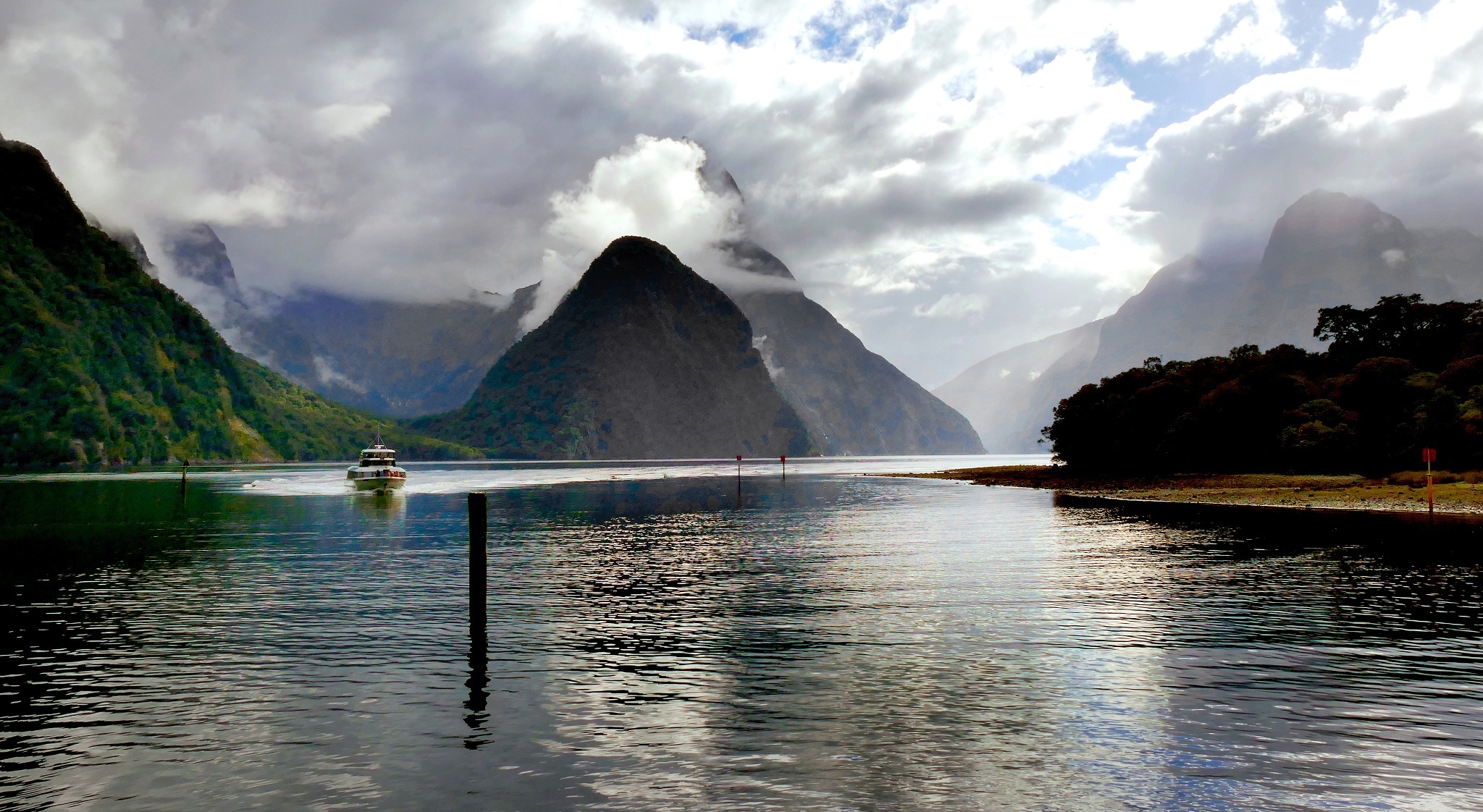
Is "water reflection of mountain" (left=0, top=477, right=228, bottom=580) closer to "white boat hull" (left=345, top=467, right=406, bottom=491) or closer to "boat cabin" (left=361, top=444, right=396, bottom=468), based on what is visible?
"white boat hull" (left=345, top=467, right=406, bottom=491)

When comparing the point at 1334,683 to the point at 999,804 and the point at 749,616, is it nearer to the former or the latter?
the point at 999,804

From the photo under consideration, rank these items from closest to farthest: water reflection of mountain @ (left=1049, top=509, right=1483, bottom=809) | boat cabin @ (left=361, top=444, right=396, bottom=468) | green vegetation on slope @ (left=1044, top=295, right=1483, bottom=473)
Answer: water reflection of mountain @ (left=1049, top=509, right=1483, bottom=809), green vegetation on slope @ (left=1044, top=295, right=1483, bottom=473), boat cabin @ (left=361, top=444, right=396, bottom=468)

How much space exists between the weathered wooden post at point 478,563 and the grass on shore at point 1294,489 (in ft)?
239

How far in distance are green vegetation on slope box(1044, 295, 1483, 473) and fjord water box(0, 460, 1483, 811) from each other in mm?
69443

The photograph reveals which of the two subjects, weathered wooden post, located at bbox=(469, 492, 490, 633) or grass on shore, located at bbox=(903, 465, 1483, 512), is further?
grass on shore, located at bbox=(903, 465, 1483, 512)

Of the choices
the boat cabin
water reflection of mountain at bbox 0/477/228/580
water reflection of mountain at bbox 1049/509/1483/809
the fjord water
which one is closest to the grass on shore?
the fjord water

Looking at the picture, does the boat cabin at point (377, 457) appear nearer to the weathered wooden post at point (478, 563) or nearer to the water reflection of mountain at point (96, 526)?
the water reflection of mountain at point (96, 526)

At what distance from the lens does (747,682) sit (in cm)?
1928

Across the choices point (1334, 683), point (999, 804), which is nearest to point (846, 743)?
point (999, 804)

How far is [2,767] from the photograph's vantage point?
1399 cm

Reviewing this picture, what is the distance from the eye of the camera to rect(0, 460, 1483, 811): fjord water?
13.1 meters

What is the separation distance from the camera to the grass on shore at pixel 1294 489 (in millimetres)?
71062

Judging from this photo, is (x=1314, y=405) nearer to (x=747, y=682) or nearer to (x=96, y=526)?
(x=747, y=682)

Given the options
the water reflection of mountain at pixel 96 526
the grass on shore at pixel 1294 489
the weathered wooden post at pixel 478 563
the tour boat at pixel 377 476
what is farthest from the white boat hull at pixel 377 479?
the weathered wooden post at pixel 478 563
